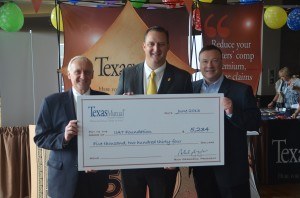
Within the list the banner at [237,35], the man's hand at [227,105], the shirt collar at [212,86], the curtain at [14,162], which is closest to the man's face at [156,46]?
the shirt collar at [212,86]

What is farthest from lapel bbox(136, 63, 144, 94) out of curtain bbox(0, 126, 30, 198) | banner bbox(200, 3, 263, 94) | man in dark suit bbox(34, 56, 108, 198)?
curtain bbox(0, 126, 30, 198)

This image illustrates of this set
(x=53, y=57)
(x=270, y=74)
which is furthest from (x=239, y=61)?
(x=270, y=74)

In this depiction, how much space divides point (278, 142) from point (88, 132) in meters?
3.30

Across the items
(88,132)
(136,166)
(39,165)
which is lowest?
(39,165)

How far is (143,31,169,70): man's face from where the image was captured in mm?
1999

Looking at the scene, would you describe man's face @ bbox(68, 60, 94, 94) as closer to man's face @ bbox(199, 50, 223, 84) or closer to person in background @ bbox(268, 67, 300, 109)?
man's face @ bbox(199, 50, 223, 84)

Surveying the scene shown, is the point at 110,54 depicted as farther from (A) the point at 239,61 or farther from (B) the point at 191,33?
(A) the point at 239,61

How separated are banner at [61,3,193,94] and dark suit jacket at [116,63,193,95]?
104cm

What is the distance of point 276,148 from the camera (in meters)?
4.54

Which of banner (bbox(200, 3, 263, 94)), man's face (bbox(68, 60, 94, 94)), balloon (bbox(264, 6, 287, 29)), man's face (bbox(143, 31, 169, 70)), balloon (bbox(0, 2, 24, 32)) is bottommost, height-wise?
man's face (bbox(68, 60, 94, 94))

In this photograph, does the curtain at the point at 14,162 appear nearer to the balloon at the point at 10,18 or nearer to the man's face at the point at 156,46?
the balloon at the point at 10,18

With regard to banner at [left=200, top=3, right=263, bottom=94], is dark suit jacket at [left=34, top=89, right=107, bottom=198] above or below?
below

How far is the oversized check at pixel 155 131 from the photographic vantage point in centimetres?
198

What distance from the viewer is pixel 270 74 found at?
30.0ft
